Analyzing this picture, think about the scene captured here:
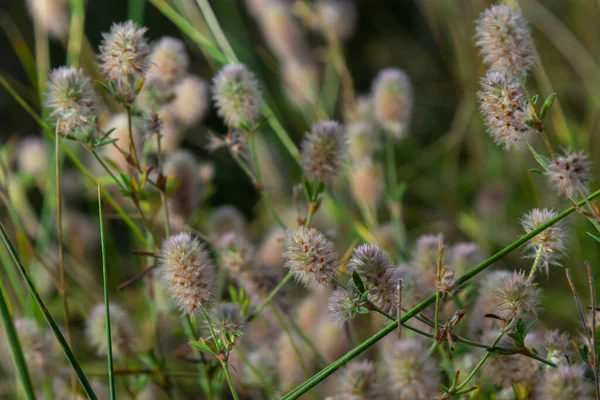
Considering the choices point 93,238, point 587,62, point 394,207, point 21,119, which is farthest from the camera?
point 21,119

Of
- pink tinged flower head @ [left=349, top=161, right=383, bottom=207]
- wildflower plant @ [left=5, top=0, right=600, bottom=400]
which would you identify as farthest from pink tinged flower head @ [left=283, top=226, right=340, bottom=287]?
pink tinged flower head @ [left=349, top=161, right=383, bottom=207]

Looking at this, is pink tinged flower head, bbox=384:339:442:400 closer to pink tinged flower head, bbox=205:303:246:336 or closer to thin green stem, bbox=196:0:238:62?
pink tinged flower head, bbox=205:303:246:336

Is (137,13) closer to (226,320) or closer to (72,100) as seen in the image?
(72,100)

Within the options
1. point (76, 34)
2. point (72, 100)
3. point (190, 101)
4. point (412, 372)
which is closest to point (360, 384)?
point (412, 372)

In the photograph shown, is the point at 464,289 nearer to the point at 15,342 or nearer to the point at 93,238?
the point at 15,342

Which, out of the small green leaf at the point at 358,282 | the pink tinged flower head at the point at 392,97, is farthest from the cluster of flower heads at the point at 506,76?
the pink tinged flower head at the point at 392,97

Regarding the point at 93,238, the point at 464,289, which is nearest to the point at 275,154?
the point at 93,238
